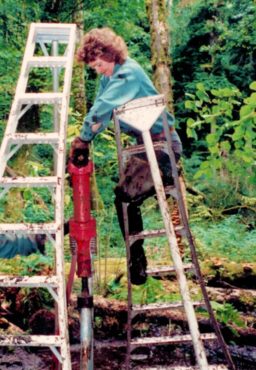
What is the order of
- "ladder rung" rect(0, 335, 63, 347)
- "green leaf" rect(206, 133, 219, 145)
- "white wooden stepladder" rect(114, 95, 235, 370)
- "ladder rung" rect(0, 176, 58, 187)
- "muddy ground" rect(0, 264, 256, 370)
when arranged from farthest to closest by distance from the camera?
1. "muddy ground" rect(0, 264, 256, 370)
2. "green leaf" rect(206, 133, 219, 145)
3. "ladder rung" rect(0, 176, 58, 187)
4. "white wooden stepladder" rect(114, 95, 235, 370)
5. "ladder rung" rect(0, 335, 63, 347)

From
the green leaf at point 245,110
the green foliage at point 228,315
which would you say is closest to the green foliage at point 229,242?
the green foliage at point 228,315

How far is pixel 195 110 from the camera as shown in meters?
4.77

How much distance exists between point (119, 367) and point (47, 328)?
968mm

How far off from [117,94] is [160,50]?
3.71 m

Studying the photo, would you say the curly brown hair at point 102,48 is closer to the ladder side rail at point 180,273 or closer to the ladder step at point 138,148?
the ladder step at point 138,148

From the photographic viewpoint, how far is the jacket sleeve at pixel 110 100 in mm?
3379

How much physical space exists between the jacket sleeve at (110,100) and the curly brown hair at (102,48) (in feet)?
0.80

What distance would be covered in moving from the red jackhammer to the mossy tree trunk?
3.54 meters

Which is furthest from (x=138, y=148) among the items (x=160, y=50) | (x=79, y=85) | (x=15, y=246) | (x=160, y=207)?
(x=79, y=85)

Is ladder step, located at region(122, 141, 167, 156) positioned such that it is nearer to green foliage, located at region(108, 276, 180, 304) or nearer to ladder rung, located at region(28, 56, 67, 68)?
ladder rung, located at region(28, 56, 67, 68)

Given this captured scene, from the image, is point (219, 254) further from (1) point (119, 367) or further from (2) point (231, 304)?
(1) point (119, 367)

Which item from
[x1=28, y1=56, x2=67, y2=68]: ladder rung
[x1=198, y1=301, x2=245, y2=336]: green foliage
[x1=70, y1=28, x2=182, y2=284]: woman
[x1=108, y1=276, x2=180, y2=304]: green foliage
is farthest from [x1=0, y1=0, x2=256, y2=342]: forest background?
[x1=28, y1=56, x2=67, y2=68]: ladder rung

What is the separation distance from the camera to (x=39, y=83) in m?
9.60

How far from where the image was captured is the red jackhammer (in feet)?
11.4
